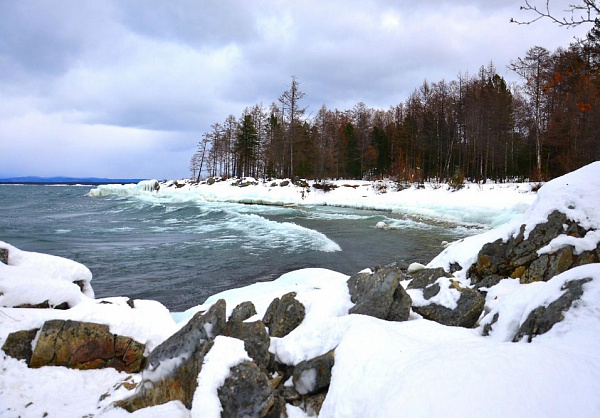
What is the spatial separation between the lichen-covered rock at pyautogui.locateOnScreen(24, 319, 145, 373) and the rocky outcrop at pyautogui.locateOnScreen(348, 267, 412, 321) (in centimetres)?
315

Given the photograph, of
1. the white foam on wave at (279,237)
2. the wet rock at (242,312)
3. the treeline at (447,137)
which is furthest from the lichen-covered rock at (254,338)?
the treeline at (447,137)

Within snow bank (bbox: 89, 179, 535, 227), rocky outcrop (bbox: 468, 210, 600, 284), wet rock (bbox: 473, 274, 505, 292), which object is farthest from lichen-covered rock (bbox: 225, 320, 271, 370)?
snow bank (bbox: 89, 179, 535, 227)

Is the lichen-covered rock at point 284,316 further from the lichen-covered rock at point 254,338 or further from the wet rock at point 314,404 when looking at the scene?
the wet rock at point 314,404

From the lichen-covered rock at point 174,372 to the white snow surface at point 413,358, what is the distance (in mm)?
148

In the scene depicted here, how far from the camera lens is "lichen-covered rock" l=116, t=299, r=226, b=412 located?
3.49 m

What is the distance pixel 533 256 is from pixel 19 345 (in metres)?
7.56

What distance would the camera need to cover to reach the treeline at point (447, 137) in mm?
25109

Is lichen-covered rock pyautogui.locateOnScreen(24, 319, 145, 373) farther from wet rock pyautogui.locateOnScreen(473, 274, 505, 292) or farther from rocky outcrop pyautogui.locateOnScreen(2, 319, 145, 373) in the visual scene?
wet rock pyautogui.locateOnScreen(473, 274, 505, 292)

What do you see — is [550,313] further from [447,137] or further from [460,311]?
[447,137]

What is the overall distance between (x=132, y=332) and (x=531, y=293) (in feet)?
16.7

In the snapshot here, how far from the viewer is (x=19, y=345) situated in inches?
163

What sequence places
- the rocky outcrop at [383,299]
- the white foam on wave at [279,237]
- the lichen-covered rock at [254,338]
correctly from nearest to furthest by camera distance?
1. the lichen-covered rock at [254,338]
2. the rocky outcrop at [383,299]
3. the white foam on wave at [279,237]

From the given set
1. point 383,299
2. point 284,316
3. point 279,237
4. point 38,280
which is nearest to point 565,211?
point 383,299

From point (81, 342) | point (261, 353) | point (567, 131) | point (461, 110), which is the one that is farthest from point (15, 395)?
point (461, 110)
